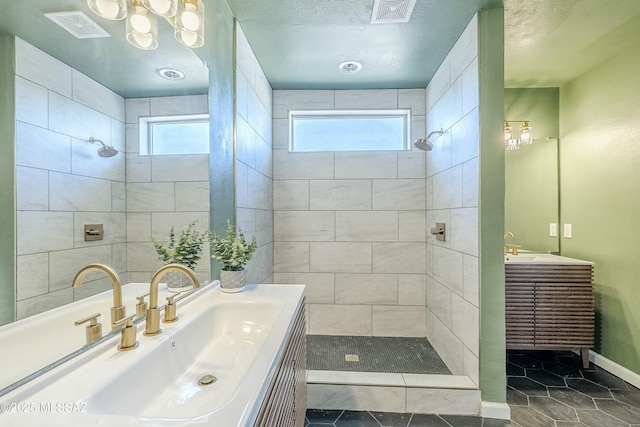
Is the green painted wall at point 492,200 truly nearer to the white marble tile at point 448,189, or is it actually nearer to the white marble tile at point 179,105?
the white marble tile at point 448,189

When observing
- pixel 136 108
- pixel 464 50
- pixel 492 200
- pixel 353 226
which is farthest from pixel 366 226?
pixel 136 108

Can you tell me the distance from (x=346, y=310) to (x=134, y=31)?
2597mm

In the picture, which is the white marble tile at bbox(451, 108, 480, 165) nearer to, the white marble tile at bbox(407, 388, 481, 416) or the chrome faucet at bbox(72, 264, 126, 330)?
the white marble tile at bbox(407, 388, 481, 416)

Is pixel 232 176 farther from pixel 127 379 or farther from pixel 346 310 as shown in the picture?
pixel 346 310

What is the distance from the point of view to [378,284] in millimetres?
2852

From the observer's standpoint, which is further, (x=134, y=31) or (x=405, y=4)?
(x=405, y=4)

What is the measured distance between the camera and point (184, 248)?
1.37 meters

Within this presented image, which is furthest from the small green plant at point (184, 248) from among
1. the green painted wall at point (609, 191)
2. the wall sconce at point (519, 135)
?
the green painted wall at point (609, 191)

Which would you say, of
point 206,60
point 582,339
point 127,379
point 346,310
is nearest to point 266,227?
point 346,310

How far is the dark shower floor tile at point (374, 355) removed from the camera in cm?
221

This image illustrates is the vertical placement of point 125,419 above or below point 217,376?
above

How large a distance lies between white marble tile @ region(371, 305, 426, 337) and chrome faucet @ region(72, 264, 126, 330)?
2.33 meters

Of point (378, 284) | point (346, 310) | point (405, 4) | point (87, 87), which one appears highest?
point (405, 4)

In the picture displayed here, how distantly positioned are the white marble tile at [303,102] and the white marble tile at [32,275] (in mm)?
2402
